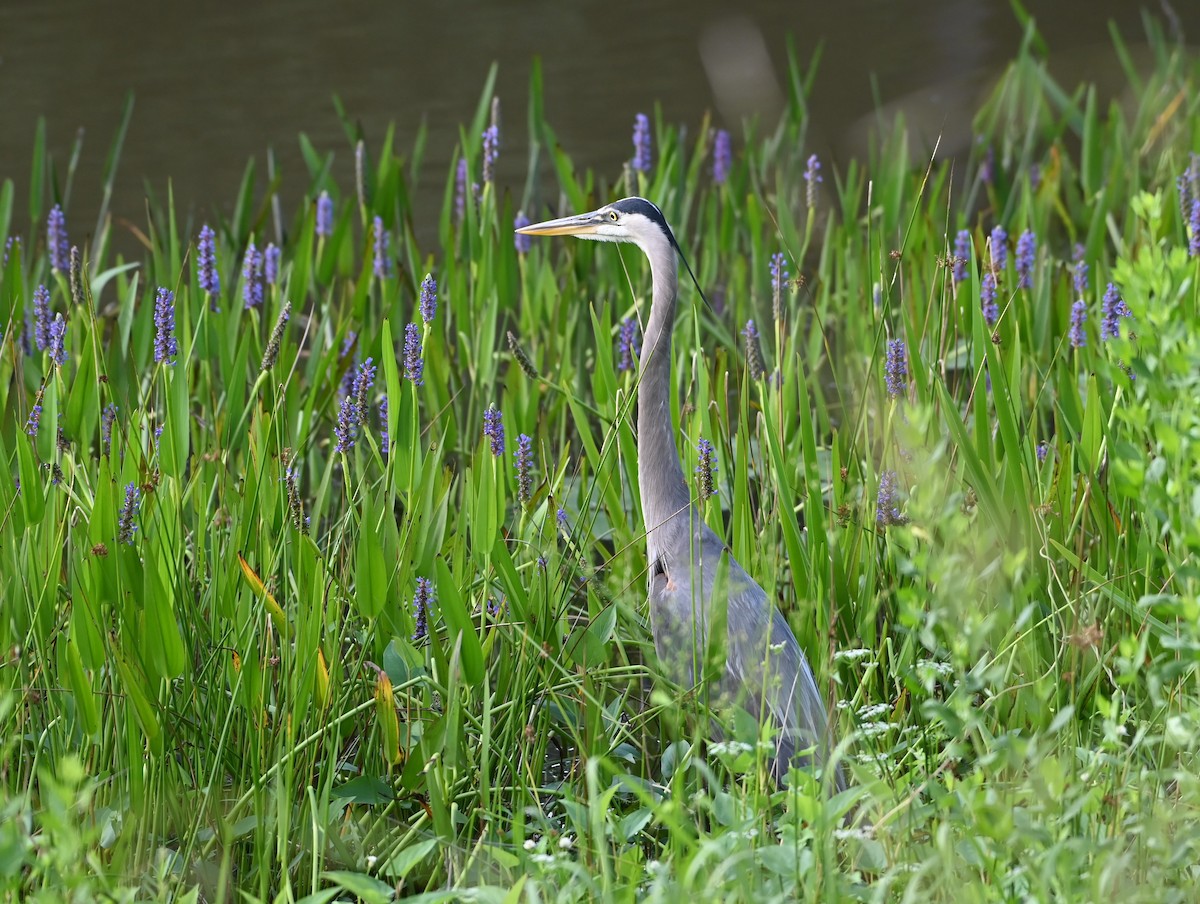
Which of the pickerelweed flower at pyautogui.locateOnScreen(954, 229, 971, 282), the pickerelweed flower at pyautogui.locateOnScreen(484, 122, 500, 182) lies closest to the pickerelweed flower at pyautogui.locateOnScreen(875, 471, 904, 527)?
the pickerelweed flower at pyautogui.locateOnScreen(954, 229, 971, 282)

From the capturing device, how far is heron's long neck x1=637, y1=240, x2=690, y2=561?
7.97ft

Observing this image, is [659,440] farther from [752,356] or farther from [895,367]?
[895,367]

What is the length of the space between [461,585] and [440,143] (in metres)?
4.89

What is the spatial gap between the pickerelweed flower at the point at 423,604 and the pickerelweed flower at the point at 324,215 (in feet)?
6.24

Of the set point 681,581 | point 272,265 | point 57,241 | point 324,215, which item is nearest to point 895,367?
point 681,581

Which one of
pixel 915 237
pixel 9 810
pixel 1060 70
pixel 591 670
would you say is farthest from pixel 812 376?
pixel 1060 70

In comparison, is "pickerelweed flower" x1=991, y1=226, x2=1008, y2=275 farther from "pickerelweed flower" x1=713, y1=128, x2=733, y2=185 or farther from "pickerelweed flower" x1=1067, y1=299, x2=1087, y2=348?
"pickerelweed flower" x1=713, y1=128, x2=733, y2=185

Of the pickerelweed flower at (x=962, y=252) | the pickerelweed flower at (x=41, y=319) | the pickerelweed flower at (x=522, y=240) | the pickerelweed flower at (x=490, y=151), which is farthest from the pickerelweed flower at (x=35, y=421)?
the pickerelweed flower at (x=962, y=252)

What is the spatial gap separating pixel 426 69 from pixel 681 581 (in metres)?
6.55

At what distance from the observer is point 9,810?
129 cm

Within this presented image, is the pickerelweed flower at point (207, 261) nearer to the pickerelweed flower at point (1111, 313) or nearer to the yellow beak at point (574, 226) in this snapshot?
the yellow beak at point (574, 226)

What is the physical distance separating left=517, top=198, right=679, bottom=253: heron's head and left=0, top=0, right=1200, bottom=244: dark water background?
303 cm

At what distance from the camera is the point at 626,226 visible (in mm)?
2625

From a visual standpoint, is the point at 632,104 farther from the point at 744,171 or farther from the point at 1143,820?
the point at 1143,820
